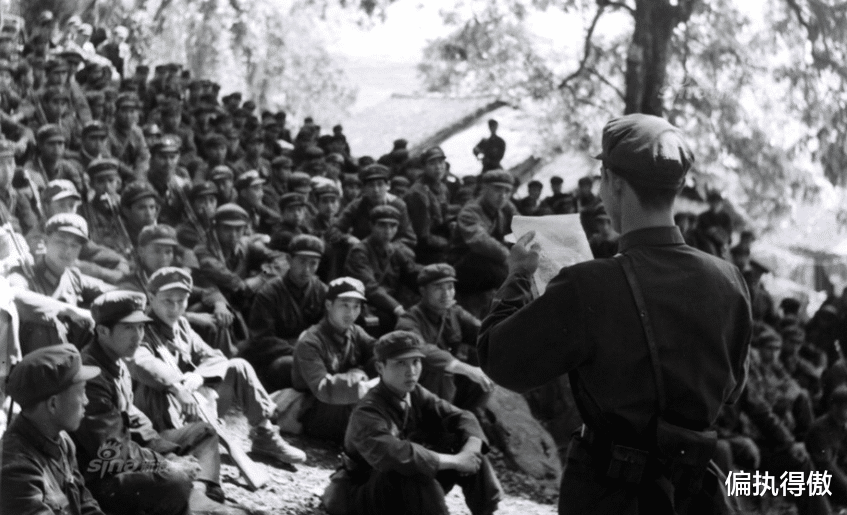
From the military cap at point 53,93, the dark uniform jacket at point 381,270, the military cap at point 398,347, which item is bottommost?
the dark uniform jacket at point 381,270

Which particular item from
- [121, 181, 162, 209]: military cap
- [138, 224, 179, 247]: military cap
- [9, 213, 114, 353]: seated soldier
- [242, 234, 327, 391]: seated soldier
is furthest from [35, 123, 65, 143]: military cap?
[9, 213, 114, 353]: seated soldier

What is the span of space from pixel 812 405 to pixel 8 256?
18.7 feet

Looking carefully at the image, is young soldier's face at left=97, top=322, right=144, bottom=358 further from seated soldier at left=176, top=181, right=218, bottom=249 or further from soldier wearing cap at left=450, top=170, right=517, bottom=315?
soldier wearing cap at left=450, top=170, right=517, bottom=315

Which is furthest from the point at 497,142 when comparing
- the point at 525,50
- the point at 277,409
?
the point at 277,409

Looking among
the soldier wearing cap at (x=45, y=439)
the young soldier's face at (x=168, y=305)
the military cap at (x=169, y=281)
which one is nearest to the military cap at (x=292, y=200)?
the military cap at (x=169, y=281)

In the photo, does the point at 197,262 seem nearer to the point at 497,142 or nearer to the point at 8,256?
the point at 8,256

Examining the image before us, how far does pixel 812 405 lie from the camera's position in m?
8.50

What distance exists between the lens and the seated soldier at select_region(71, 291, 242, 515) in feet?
13.8

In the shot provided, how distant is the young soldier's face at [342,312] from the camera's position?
638cm

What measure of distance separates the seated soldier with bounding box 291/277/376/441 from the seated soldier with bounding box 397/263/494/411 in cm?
37

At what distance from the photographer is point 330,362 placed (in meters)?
6.34

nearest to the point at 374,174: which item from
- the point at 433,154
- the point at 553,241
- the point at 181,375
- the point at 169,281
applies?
the point at 433,154

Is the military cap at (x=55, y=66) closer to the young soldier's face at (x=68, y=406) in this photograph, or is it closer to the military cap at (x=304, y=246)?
the military cap at (x=304, y=246)

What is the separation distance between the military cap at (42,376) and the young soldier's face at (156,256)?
9.47ft
